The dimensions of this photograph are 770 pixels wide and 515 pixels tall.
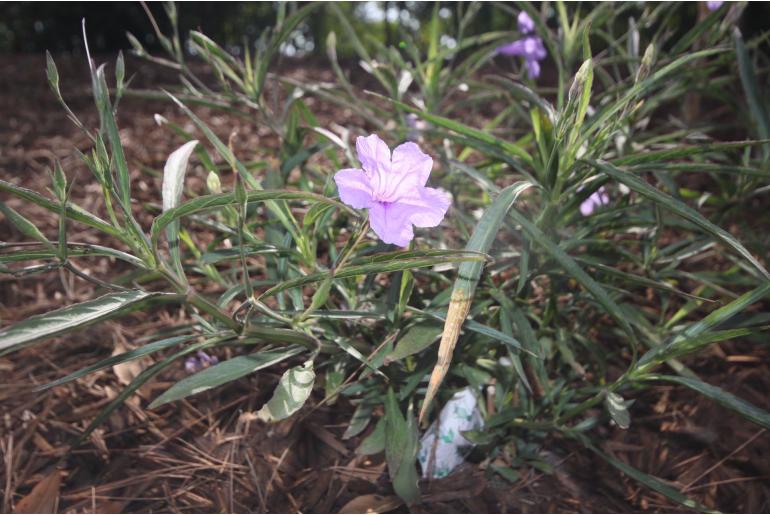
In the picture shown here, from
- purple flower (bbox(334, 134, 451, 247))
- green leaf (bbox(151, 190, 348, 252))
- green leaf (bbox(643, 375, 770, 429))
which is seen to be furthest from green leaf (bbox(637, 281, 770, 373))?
green leaf (bbox(151, 190, 348, 252))

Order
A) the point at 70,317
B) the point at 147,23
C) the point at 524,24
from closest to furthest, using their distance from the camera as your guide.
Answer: the point at 70,317
the point at 524,24
the point at 147,23

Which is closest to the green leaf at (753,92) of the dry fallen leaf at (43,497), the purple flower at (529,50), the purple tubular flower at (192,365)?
the purple flower at (529,50)

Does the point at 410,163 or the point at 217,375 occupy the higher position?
the point at 410,163

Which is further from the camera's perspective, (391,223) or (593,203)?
(593,203)

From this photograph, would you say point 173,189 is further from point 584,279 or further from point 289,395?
point 584,279

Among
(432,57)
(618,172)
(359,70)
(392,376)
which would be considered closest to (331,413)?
(392,376)

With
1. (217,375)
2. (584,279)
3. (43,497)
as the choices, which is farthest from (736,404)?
(43,497)

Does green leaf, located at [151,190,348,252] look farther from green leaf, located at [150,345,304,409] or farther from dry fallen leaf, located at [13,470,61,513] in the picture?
dry fallen leaf, located at [13,470,61,513]
